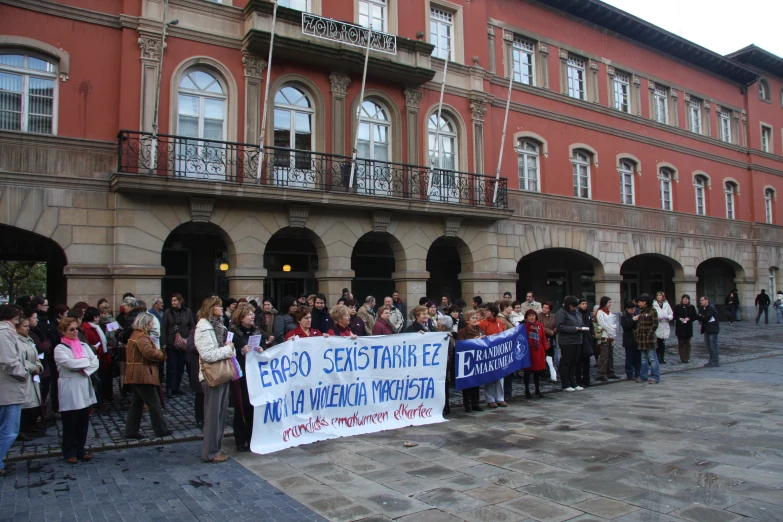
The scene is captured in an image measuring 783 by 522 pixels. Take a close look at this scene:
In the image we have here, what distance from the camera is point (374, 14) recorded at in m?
18.5

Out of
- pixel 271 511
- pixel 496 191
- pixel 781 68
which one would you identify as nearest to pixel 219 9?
pixel 496 191

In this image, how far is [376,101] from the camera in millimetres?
18531

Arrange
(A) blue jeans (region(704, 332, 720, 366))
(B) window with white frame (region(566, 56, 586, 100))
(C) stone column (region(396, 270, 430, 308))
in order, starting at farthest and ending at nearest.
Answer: (B) window with white frame (region(566, 56, 586, 100)) < (C) stone column (region(396, 270, 430, 308)) < (A) blue jeans (region(704, 332, 720, 366))

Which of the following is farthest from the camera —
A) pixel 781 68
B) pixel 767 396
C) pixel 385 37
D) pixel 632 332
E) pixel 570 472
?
pixel 781 68

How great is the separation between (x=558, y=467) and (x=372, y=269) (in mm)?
15758

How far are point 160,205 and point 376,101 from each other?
7.31 meters

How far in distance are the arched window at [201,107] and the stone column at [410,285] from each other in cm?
637

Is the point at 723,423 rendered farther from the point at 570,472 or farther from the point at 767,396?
the point at 570,472

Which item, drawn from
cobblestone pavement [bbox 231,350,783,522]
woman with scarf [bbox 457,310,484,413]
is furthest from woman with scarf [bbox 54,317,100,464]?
woman with scarf [bbox 457,310,484,413]

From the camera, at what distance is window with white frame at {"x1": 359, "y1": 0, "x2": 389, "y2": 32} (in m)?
18.3

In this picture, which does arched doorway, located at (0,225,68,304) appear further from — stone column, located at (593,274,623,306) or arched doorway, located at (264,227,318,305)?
stone column, located at (593,274,623,306)

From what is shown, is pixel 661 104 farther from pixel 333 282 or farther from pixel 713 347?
pixel 333 282

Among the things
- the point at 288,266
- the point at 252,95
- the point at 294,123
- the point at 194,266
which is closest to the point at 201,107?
the point at 252,95

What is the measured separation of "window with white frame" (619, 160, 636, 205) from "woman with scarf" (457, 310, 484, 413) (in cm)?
1698
